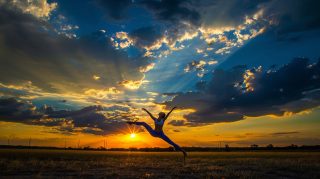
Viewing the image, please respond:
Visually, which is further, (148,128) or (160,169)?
(160,169)

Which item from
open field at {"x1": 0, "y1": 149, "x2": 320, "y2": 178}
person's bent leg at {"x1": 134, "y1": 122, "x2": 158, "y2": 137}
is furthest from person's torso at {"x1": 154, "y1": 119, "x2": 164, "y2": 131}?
open field at {"x1": 0, "y1": 149, "x2": 320, "y2": 178}

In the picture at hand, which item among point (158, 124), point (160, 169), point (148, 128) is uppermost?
point (158, 124)

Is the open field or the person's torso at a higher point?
the person's torso

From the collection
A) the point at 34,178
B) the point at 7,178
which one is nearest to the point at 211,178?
the point at 34,178

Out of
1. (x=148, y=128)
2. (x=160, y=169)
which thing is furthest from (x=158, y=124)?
(x=160, y=169)

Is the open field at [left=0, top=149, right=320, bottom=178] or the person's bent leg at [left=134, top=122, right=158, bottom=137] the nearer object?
the person's bent leg at [left=134, top=122, right=158, bottom=137]

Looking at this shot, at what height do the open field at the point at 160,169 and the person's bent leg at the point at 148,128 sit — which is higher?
the person's bent leg at the point at 148,128

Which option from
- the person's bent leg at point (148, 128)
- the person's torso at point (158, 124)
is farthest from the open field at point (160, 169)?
the person's torso at point (158, 124)

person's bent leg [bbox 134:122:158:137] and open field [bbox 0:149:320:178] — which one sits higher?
person's bent leg [bbox 134:122:158:137]

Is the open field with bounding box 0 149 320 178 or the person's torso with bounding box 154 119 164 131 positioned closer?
the person's torso with bounding box 154 119 164 131

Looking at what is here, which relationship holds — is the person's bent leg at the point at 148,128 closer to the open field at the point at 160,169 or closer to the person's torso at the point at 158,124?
the person's torso at the point at 158,124

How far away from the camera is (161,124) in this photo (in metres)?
16.4

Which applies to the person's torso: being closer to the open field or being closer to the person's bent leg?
the person's bent leg

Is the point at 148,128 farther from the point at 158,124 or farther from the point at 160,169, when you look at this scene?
the point at 160,169
